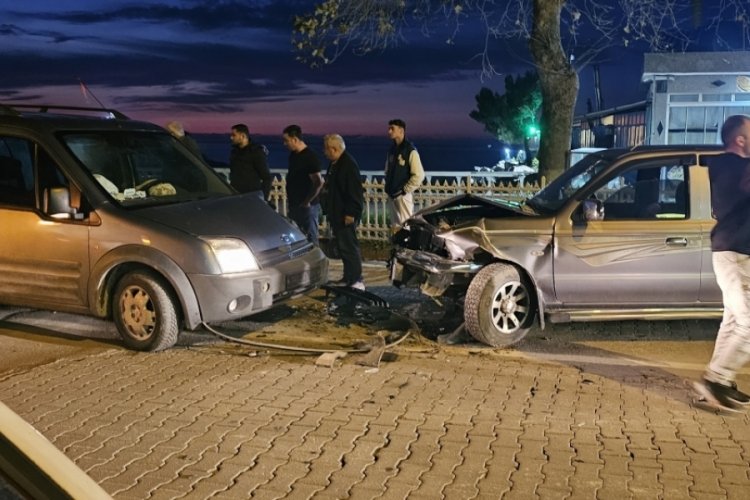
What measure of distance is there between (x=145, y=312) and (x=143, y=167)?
5.80ft

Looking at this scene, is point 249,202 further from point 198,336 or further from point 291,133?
point 291,133

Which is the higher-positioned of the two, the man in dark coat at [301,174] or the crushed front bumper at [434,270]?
the man in dark coat at [301,174]

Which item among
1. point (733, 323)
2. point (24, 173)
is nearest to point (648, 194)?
point (733, 323)

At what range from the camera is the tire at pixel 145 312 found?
6.57 metres

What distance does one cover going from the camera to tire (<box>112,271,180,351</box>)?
6.57 metres

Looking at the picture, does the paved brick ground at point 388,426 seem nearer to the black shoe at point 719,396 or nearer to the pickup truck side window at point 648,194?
the black shoe at point 719,396

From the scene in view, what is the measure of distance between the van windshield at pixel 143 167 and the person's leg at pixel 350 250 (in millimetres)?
1532

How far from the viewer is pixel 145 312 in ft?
21.9

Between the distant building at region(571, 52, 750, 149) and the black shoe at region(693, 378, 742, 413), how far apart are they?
1251cm

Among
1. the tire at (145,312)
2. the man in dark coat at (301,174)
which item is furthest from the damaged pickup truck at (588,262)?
the man in dark coat at (301,174)

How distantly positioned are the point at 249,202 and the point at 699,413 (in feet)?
14.6

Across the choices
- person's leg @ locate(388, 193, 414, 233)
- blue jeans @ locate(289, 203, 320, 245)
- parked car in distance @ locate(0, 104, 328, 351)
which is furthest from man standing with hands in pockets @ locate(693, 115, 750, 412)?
blue jeans @ locate(289, 203, 320, 245)

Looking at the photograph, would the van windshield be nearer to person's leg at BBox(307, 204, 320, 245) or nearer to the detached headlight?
the detached headlight

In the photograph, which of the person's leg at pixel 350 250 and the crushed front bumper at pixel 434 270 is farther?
the person's leg at pixel 350 250
